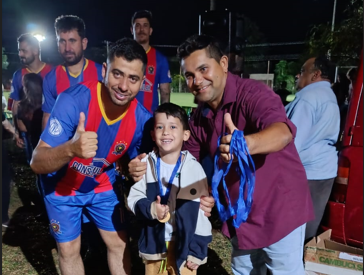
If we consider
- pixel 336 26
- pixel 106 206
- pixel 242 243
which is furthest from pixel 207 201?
pixel 336 26

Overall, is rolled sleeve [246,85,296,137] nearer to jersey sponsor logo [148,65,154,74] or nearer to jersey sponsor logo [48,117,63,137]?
jersey sponsor logo [48,117,63,137]

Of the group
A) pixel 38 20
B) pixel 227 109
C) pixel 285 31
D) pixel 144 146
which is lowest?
pixel 144 146

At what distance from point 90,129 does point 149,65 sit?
6.80 ft

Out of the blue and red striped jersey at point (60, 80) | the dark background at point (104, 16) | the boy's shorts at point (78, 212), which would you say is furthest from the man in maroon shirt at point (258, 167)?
the dark background at point (104, 16)

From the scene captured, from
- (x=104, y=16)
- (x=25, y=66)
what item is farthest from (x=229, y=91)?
(x=104, y=16)

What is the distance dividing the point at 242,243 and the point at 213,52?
1109 millimetres

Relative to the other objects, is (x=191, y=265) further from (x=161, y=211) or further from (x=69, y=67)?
(x=69, y=67)

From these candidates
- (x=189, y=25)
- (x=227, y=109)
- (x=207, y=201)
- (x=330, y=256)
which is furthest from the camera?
(x=189, y=25)

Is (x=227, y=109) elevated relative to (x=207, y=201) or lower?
elevated

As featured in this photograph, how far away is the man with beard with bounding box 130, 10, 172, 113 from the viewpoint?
394 centimetres

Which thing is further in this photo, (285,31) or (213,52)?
(285,31)

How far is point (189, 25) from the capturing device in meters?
19.7

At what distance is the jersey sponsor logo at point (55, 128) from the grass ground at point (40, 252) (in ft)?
5.20

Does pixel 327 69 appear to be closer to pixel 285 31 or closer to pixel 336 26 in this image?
pixel 336 26
